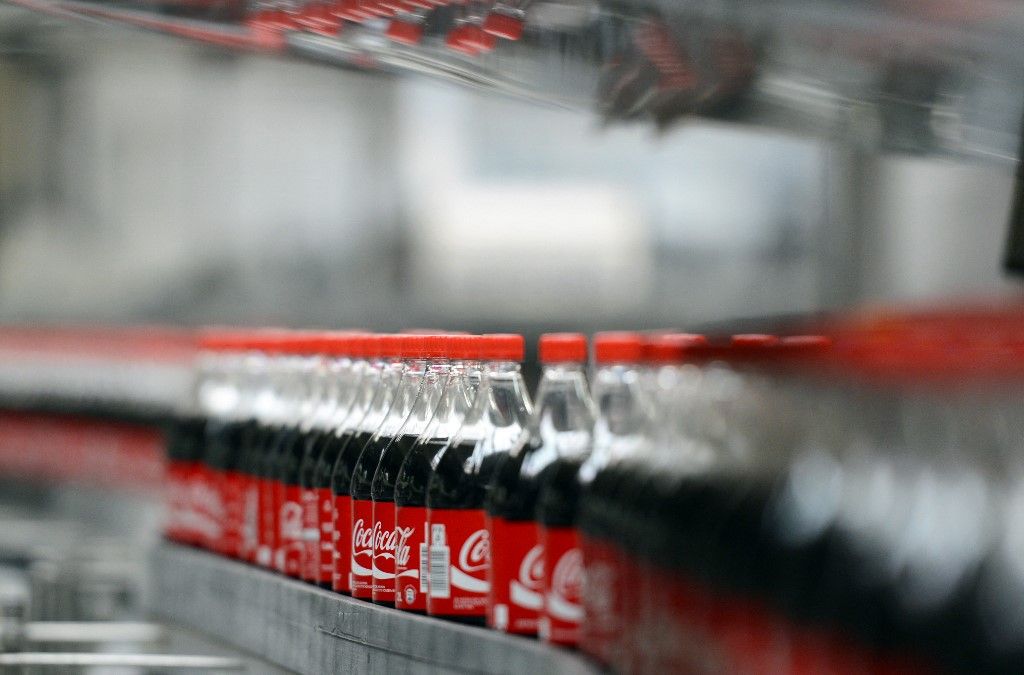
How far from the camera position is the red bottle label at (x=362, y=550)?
5.94 ft

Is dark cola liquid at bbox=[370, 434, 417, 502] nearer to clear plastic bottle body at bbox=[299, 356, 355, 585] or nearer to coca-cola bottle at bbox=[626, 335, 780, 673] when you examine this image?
clear plastic bottle body at bbox=[299, 356, 355, 585]

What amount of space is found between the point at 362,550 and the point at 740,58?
0.71m

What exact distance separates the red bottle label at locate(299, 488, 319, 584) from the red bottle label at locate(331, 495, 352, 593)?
65 mm

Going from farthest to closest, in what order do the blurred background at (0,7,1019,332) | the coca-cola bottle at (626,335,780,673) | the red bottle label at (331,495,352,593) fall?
the blurred background at (0,7,1019,332) < the red bottle label at (331,495,352,593) < the coca-cola bottle at (626,335,780,673)

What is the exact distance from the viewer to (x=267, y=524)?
7.19 feet

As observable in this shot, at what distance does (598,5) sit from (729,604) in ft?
2.40

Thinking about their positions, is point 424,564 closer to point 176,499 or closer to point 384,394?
point 384,394

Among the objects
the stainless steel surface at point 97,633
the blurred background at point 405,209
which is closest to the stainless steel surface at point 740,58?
the stainless steel surface at point 97,633

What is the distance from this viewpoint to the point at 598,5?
1631 mm

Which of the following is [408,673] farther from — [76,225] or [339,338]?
[76,225]

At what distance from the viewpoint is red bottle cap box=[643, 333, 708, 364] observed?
141 cm

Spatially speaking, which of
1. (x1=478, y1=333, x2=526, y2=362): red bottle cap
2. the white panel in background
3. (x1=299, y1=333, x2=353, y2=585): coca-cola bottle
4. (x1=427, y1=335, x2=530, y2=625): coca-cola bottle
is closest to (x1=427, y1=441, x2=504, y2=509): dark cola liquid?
(x1=427, y1=335, x2=530, y2=625): coca-cola bottle

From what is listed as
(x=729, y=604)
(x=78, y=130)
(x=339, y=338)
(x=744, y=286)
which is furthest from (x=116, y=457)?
(x=78, y=130)

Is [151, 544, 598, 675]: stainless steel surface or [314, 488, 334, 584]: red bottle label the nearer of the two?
[151, 544, 598, 675]: stainless steel surface
